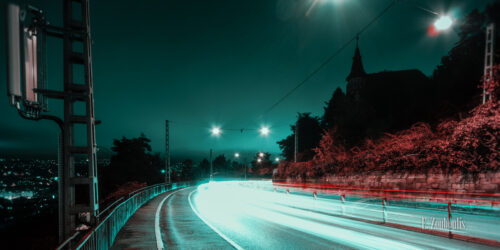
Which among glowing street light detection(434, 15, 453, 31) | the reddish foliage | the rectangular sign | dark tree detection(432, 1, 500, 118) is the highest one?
dark tree detection(432, 1, 500, 118)

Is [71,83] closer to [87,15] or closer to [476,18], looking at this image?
[87,15]

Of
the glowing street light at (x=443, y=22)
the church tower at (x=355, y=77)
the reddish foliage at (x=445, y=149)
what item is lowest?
the reddish foliage at (x=445, y=149)

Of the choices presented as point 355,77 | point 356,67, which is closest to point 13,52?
point 355,77

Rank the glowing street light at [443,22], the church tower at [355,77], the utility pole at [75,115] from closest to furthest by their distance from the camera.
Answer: the utility pole at [75,115], the glowing street light at [443,22], the church tower at [355,77]

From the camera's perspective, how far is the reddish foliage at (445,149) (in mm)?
15422

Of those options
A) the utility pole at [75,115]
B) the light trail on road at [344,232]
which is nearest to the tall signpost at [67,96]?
the utility pole at [75,115]

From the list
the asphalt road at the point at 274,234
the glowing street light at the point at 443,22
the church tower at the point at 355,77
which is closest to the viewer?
the asphalt road at the point at 274,234

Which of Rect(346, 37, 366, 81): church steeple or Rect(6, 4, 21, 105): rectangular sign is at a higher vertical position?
Rect(346, 37, 366, 81): church steeple

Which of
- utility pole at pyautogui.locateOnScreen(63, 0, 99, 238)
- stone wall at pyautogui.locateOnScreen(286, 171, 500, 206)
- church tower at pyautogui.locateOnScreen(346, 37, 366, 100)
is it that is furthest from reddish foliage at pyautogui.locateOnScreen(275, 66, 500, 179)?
church tower at pyautogui.locateOnScreen(346, 37, 366, 100)

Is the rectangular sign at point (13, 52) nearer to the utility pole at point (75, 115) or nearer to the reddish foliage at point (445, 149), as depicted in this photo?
the utility pole at point (75, 115)

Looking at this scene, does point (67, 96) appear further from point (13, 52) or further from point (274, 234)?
point (274, 234)

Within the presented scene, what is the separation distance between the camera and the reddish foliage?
15422mm

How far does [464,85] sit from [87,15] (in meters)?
36.0

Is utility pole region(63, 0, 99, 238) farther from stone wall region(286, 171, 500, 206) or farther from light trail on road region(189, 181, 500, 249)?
stone wall region(286, 171, 500, 206)
